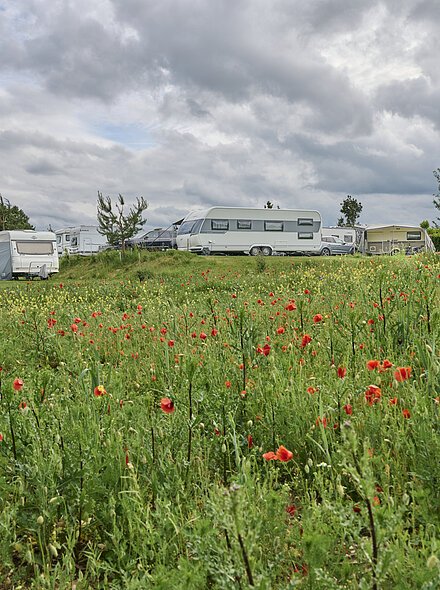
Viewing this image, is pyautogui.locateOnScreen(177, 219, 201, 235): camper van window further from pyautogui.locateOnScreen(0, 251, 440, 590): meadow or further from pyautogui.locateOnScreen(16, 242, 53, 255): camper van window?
pyautogui.locateOnScreen(0, 251, 440, 590): meadow

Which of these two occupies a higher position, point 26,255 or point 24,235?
point 24,235

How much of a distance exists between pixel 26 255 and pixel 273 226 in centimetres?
1483

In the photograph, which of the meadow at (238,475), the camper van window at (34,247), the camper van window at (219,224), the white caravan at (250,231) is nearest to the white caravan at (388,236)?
the white caravan at (250,231)

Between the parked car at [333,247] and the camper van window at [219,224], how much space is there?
321 inches

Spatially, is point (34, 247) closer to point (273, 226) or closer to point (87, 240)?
point (273, 226)

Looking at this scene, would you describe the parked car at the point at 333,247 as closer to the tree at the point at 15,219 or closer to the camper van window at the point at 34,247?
the camper van window at the point at 34,247

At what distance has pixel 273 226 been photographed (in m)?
32.0

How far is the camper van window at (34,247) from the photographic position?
27234mm

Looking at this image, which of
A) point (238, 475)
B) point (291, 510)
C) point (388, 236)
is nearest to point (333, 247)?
point (388, 236)

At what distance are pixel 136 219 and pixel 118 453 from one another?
1341 inches

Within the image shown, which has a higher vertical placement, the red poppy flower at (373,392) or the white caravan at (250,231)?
the white caravan at (250,231)

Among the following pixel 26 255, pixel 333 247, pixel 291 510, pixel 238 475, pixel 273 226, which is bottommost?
pixel 291 510

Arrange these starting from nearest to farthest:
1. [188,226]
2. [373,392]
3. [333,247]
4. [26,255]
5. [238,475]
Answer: [238,475]
[373,392]
[26,255]
[188,226]
[333,247]

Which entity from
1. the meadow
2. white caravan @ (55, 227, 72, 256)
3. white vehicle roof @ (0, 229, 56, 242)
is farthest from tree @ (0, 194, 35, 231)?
the meadow
